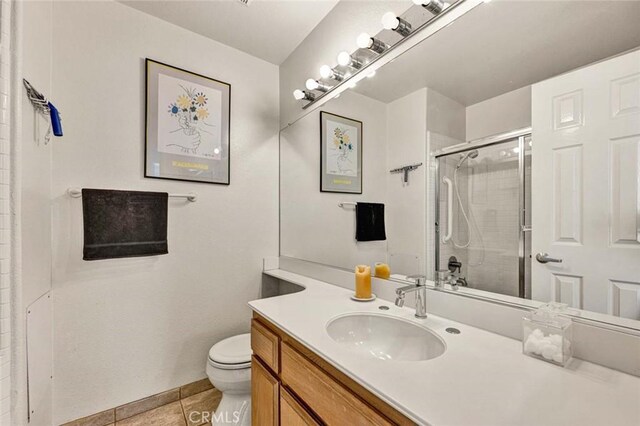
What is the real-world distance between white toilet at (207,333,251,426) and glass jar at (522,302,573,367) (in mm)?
1284

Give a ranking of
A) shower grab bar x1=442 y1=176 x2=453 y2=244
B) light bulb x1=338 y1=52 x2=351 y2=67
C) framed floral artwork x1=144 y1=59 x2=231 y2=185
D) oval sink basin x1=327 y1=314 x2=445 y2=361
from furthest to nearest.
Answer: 1. framed floral artwork x1=144 y1=59 x2=231 y2=185
2. light bulb x1=338 y1=52 x2=351 y2=67
3. shower grab bar x1=442 y1=176 x2=453 y2=244
4. oval sink basin x1=327 y1=314 x2=445 y2=361

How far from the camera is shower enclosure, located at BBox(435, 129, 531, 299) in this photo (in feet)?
3.01

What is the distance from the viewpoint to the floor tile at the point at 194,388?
176cm

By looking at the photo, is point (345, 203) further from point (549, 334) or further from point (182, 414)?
point (182, 414)

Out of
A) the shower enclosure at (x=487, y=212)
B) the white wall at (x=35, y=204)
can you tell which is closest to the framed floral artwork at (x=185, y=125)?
the white wall at (x=35, y=204)

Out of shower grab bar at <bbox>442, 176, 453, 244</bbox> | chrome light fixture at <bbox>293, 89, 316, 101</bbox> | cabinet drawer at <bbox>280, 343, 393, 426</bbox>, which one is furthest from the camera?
chrome light fixture at <bbox>293, 89, 316, 101</bbox>

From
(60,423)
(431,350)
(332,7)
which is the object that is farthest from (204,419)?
(332,7)

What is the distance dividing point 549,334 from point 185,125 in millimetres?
2018

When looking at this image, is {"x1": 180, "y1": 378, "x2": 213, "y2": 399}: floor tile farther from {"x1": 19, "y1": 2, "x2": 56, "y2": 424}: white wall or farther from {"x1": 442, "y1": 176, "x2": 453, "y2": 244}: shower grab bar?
{"x1": 442, "y1": 176, "x2": 453, "y2": 244}: shower grab bar

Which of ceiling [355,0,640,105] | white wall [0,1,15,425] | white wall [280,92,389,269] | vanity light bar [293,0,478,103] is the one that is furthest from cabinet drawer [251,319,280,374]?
vanity light bar [293,0,478,103]

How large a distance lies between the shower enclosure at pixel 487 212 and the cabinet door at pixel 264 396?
2.76 ft

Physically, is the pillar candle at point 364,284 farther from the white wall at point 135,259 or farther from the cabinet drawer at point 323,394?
the white wall at point 135,259

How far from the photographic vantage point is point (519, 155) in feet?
3.04

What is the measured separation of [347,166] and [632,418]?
139cm
